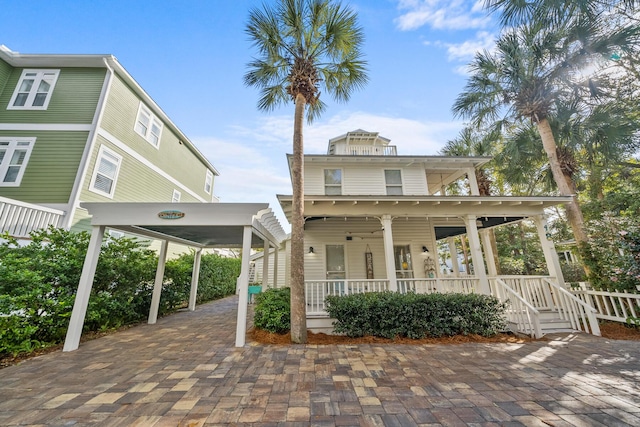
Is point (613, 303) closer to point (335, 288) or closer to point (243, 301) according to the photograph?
point (335, 288)

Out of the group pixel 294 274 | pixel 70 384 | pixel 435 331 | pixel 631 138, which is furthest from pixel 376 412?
pixel 631 138

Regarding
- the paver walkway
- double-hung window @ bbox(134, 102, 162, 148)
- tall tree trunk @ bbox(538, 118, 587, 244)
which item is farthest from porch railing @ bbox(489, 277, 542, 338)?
Result: double-hung window @ bbox(134, 102, 162, 148)

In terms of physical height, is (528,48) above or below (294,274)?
above

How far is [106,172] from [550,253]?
52.2 feet

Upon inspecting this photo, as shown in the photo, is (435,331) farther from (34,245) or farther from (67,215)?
(67,215)

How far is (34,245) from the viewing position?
5.17 metres

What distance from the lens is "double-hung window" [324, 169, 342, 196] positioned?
32.2 feet

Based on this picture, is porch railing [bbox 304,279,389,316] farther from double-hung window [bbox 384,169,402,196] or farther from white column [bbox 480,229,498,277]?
white column [bbox 480,229,498,277]

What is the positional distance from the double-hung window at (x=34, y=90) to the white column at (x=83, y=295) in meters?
8.02

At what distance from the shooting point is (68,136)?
8516 mm

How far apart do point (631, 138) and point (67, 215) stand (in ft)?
66.8

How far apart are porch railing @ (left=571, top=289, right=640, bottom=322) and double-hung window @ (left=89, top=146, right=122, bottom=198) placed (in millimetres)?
16529

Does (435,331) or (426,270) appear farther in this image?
(426,270)

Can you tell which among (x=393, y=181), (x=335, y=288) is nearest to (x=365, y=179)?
(x=393, y=181)
